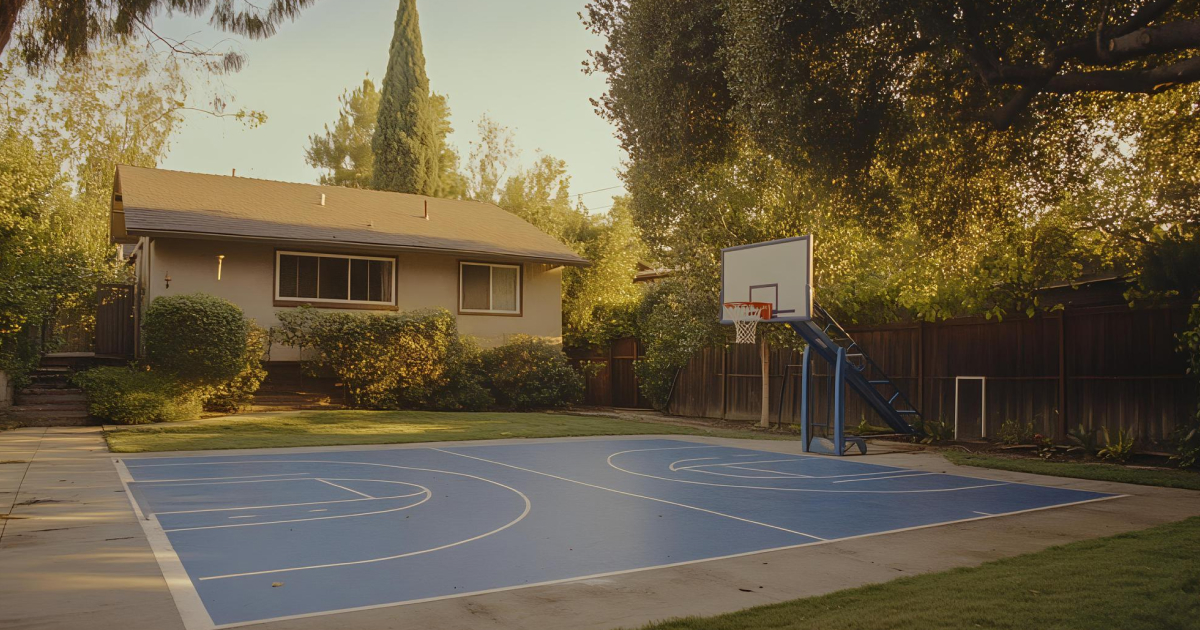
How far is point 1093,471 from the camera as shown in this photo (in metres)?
12.3

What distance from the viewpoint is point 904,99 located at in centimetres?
1042

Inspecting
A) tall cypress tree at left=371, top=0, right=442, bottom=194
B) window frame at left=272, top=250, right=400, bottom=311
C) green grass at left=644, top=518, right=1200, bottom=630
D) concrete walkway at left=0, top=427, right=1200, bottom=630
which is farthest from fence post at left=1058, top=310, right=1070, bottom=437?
tall cypress tree at left=371, top=0, right=442, bottom=194

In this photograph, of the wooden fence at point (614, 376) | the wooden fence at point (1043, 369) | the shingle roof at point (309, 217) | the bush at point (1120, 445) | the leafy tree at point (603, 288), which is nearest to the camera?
the wooden fence at point (1043, 369)

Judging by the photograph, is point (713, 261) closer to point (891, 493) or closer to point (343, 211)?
point (891, 493)

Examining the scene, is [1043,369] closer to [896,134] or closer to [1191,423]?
[1191,423]

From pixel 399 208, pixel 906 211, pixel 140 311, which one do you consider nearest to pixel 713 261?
pixel 906 211

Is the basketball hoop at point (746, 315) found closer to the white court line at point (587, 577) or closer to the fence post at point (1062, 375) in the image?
the fence post at point (1062, 375)

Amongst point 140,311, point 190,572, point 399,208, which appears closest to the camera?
point 190,572

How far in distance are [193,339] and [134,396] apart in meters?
1.57

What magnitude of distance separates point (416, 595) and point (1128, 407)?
40.4 ft

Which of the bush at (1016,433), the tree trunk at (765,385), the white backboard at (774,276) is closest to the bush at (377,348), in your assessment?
the tree trunk at (765,385)

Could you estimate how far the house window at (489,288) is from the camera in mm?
24281

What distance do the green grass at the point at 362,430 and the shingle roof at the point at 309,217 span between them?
4783 mm

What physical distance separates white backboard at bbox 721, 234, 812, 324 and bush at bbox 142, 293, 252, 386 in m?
10.4
